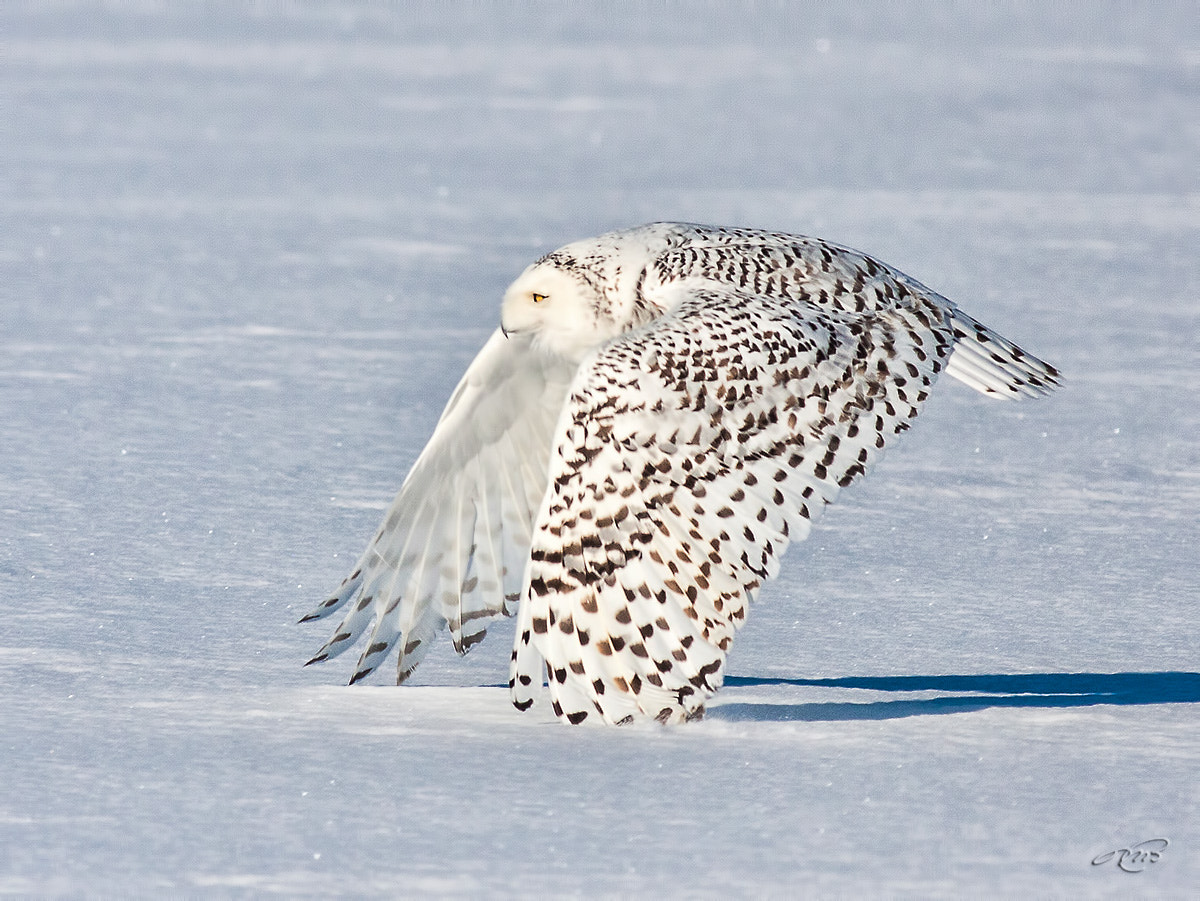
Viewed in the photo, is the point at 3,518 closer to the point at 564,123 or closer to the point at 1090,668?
the point at 1090,668

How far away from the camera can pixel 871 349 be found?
380cm

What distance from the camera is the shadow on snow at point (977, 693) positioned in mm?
3607

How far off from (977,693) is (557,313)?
1.13 meters

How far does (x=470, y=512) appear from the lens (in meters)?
4.14

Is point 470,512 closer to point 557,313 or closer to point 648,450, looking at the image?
point 557,313

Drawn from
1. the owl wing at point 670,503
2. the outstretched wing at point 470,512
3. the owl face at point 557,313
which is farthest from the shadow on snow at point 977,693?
the owl face at point 557,313

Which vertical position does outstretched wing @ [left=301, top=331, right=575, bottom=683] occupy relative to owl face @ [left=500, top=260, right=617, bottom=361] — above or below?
below

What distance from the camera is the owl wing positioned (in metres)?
3.34
